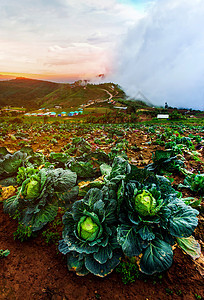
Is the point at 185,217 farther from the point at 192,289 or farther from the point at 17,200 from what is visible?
the point at 17,200

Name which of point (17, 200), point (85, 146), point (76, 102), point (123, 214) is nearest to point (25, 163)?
point (17, 200)

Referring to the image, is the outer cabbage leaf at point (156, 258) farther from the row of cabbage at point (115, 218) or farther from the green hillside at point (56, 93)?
the green hillside at point (56, 93)

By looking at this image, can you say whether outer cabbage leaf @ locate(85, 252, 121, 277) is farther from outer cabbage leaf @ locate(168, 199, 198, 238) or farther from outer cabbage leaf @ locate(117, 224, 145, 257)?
outer cabbage leaf @ locate(168, 199, 198, 238)

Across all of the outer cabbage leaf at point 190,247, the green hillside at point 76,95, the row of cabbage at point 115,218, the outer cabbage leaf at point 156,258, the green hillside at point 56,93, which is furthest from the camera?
the green hillside at point 56,93

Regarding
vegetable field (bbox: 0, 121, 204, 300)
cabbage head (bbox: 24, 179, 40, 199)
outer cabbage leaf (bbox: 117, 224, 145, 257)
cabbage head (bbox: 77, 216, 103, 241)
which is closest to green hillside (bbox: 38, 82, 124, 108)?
cabbage head (bbox: 24, 179, 40, 199)

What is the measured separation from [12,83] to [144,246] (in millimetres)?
242258

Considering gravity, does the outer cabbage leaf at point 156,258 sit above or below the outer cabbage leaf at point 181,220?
below

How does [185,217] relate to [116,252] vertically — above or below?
above

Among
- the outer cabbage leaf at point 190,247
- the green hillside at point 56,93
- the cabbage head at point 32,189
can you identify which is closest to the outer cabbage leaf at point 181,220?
the outer cabbage leaf at point 190,247

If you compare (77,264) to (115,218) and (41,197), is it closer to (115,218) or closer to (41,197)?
(115,218)

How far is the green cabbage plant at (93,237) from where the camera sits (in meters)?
2.10

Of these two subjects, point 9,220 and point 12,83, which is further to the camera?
point 12,83

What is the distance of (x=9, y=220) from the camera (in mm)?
3172

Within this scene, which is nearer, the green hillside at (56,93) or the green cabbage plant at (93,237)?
the green cabbage plant at (93,237)
